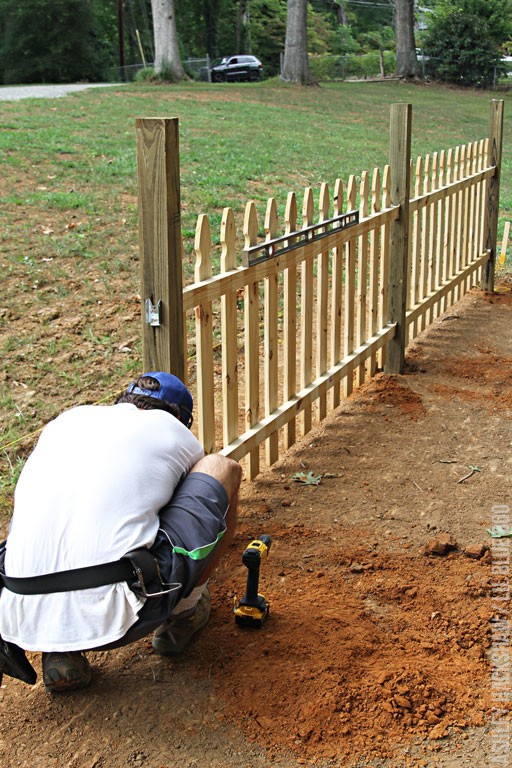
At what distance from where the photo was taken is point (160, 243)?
3.38 m

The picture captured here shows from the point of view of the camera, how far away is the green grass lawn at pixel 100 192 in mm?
6125

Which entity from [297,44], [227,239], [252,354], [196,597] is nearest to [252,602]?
[196,597]

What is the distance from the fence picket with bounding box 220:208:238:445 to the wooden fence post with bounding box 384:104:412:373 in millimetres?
2285

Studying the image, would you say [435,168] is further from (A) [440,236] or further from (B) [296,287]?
(B) [296,287]

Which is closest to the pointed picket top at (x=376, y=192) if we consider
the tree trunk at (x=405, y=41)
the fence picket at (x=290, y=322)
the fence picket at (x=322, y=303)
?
the fence picket at (x=322, y=303)

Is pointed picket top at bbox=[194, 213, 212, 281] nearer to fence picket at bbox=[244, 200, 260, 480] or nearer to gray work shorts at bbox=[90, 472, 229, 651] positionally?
fence picket at bbox=[244, 200, 260, 480]

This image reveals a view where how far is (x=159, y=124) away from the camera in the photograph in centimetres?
321

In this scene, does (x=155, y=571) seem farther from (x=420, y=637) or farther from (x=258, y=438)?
(x=258, y=438)

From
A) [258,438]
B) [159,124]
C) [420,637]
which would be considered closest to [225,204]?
[258,438]

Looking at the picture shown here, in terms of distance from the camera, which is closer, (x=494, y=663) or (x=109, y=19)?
(x=494, y=663)

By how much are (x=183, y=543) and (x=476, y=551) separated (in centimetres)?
158

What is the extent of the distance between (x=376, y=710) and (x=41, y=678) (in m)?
1.18

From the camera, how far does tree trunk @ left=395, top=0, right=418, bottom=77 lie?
1312 inches

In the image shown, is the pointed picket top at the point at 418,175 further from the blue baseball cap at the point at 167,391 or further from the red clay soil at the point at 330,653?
the blue baseball cap at the point at 167,391
